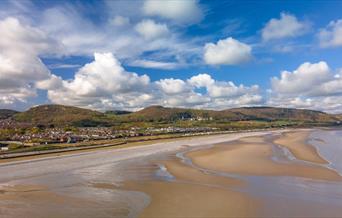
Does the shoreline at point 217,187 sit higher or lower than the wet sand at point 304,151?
higher

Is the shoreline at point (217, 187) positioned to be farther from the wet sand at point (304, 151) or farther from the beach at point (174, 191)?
the wet sand at point (304, 151)

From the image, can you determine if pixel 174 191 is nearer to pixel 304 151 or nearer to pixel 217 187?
pixel 217 187

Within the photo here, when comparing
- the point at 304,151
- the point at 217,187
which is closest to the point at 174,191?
the point at 217,187

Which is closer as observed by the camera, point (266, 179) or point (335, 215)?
Result: point (335, 215)

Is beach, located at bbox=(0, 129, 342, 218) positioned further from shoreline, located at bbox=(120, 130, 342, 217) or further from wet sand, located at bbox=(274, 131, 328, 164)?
wet sand, located at bbox=(274, 131, 328, 164)

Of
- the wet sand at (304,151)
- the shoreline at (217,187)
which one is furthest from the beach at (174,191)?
the wet sand at (304,151)

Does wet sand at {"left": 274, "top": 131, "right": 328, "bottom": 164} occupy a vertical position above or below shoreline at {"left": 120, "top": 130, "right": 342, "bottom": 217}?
below

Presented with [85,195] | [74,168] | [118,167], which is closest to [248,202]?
[85,195]

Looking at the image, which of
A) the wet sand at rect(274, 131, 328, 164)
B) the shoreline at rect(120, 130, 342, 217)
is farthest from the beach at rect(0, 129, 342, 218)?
the wet sand at rect(274, 131, 328, 164)

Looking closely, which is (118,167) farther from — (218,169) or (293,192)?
(293,192)

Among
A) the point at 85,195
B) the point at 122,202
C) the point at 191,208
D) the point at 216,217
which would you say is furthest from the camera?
the point at 85,195

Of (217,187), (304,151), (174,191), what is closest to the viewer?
(174,191)
